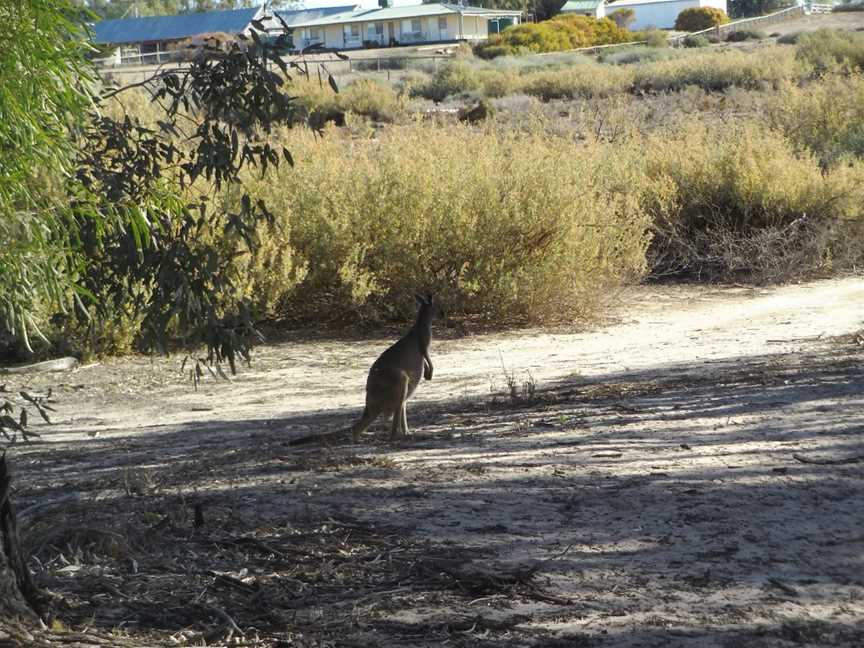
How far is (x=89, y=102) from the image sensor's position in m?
4.98

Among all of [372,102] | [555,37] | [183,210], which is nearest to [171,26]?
[555,37]

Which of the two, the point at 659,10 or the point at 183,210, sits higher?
the point at 659,10

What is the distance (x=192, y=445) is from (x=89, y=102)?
3503mm

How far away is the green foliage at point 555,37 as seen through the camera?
60.8m

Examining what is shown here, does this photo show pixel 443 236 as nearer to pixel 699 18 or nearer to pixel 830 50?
pixel 830 50

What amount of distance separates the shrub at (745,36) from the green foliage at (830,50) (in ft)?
62.2

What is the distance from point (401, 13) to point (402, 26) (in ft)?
3.04

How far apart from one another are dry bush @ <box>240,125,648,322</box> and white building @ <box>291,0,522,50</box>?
68.8 m

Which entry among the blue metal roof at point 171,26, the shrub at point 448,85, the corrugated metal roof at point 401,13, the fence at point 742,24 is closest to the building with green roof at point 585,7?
the corrugated metal roof at point 401,13

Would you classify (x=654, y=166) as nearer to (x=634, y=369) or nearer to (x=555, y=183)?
(x=555, y=183)

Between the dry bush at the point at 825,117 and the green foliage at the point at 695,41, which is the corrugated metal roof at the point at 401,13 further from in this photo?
the dry bush at the point at 825,117

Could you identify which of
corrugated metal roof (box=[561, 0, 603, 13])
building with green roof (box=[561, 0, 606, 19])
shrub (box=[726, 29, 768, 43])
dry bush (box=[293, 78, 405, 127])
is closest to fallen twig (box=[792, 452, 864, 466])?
dry bush (box=[293, 78, 405, 127])

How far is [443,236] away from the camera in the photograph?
43.9 ft

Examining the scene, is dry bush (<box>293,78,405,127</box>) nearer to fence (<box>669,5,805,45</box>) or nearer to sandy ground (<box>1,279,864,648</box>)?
sandy ground (<box>1,279,864,648</box>)
